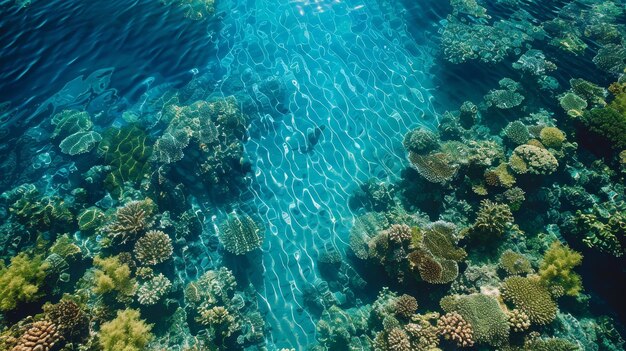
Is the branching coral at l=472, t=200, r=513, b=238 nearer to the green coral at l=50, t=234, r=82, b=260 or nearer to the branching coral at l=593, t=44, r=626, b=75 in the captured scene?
the branching coral at l=593, t=44, r=626, b=75

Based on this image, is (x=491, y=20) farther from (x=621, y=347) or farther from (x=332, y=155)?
(x=621, y=347)

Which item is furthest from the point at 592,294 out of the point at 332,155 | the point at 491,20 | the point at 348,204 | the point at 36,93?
the point at 36,93

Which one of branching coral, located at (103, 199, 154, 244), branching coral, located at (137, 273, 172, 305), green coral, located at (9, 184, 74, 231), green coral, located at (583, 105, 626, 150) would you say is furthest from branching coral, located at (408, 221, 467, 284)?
green coral, located at (9, 184, 74, 231)

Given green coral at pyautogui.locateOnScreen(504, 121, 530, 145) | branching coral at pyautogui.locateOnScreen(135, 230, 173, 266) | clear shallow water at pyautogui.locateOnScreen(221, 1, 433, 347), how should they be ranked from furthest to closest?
1. green coral at pyautogui.locateOnScreen(504, 121, 530, 145)
2. clear shallow water at pyautogui.locateOnScreen(221, 1, 433, 347)
3. branching coral at pyautogui.locateOnScreen(135, 230, 173, 266)

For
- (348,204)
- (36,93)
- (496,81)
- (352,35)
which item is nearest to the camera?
(348,204)

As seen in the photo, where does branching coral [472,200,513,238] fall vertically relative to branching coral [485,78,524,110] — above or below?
below

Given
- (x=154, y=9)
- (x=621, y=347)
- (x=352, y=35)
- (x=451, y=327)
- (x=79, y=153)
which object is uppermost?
(x=154, y=9)

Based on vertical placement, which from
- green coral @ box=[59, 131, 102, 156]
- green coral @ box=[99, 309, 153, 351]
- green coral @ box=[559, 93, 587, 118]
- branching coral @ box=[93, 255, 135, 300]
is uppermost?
green coral @ box=[59, 131, 102, 156]
